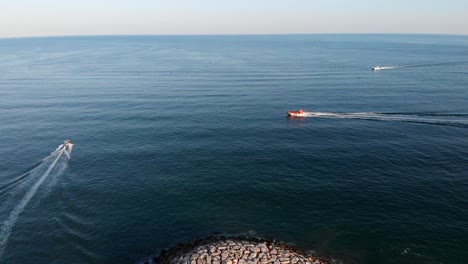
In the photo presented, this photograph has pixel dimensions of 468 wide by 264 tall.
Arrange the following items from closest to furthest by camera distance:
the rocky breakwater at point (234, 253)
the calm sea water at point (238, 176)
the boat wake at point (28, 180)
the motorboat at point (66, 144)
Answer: the rocky breakwater at point (234, 253) < the calm sea water at point (238, 176) < the boat wake at point (28, 180) < the motorboat at point (66, 144)

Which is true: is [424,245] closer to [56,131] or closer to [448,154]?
[448,154]

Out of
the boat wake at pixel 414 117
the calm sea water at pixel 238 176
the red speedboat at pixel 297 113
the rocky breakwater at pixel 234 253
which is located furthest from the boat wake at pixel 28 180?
the boat wake at pixel 414 117

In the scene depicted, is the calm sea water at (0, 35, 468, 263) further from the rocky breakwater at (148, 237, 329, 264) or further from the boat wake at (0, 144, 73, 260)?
the rocky breakwater at (148, 237, 329, 264)

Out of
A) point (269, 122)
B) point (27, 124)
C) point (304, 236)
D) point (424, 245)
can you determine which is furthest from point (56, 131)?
point (424, 245)

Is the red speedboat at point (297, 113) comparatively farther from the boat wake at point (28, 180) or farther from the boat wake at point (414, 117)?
the boat wake at point (28, 180)

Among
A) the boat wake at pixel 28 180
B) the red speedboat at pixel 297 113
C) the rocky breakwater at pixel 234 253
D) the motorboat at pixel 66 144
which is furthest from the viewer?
the red speedboat at pixel 297 113

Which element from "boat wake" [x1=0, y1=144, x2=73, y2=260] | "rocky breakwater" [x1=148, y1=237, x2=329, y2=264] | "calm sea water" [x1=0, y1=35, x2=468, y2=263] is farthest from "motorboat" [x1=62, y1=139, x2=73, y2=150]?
"rocky breakwater" [x1=148, y1=237, x2=329, y2=264]
